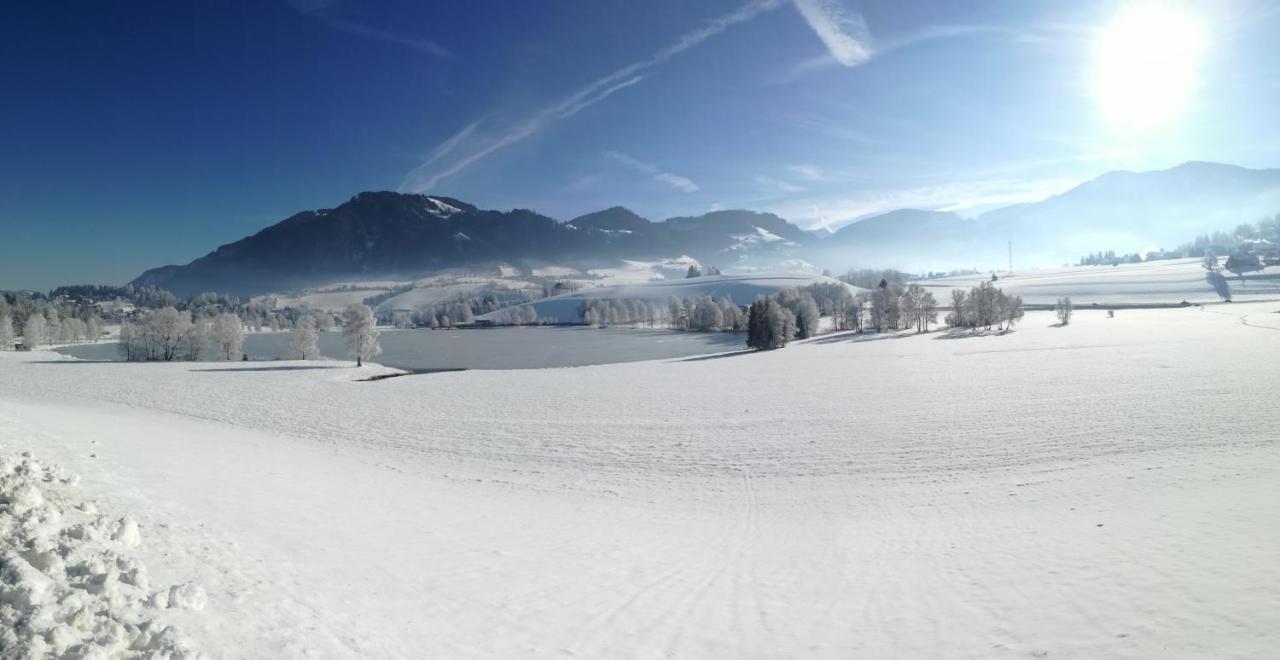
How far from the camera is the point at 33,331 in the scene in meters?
91.9

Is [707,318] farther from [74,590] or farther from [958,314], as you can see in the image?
[74,590]

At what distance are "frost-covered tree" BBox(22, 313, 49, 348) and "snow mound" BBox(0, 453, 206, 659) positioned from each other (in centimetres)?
12373

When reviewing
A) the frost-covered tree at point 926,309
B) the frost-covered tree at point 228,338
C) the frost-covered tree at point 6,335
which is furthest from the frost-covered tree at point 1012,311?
the frost-covered tree at point 6,335

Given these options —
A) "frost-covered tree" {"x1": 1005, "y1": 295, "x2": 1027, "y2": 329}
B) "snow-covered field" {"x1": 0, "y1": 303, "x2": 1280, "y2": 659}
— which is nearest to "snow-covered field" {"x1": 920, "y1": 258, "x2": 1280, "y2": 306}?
"frost-covered tree" {"x1": 1005, "y1": 295, "x2": 1027, "y2": 329}

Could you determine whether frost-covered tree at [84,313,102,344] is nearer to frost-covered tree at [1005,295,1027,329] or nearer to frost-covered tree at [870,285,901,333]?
frost-covered tree at [870,285,901,333]

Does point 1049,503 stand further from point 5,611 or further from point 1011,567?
point 5,611

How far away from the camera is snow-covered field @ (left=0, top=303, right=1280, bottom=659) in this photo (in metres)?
7.34

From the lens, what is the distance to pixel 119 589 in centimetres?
567

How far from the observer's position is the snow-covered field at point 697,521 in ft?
24.1

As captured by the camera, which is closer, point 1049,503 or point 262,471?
point 1049,503

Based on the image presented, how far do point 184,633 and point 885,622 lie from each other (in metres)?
8.92

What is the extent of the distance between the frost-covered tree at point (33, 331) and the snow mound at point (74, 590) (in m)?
124

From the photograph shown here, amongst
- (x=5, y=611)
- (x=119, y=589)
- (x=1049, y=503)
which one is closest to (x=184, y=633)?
(x=119, y=589)

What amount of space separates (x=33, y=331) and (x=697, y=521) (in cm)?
13198
